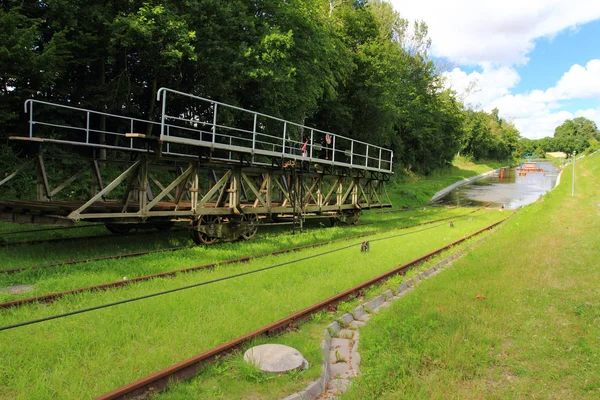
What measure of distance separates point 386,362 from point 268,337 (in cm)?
157

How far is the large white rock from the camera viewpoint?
4.14 metres

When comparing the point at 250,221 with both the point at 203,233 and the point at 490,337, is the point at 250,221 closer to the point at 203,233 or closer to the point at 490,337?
the point at 203,233

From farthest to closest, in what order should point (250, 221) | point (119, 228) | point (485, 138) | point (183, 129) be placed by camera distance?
point (485, 138) → point (183, 129) → point (250, 221) → point (119, 228)

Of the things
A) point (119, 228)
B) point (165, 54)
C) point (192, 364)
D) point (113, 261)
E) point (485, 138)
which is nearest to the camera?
point (192, 364)

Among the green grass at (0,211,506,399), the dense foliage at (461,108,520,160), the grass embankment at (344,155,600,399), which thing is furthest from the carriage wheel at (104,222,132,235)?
the dense foliage at (461,108,520,160)

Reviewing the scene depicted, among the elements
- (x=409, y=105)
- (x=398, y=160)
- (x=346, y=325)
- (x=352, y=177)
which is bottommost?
(x=346, y=325)

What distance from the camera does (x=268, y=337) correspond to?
510 cm

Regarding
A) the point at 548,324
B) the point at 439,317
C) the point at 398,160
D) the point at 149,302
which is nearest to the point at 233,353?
the point at 149,302

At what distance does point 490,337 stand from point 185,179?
29.4 feet

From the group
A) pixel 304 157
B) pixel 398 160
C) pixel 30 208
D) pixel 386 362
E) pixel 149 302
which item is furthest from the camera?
pixel 398 160

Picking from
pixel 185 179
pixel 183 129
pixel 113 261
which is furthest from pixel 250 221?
pixel 183 129

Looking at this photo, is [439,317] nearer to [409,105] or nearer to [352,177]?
[352,177]

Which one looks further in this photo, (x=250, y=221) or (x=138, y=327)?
(x=250, y=221)

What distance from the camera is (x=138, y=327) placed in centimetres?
506
